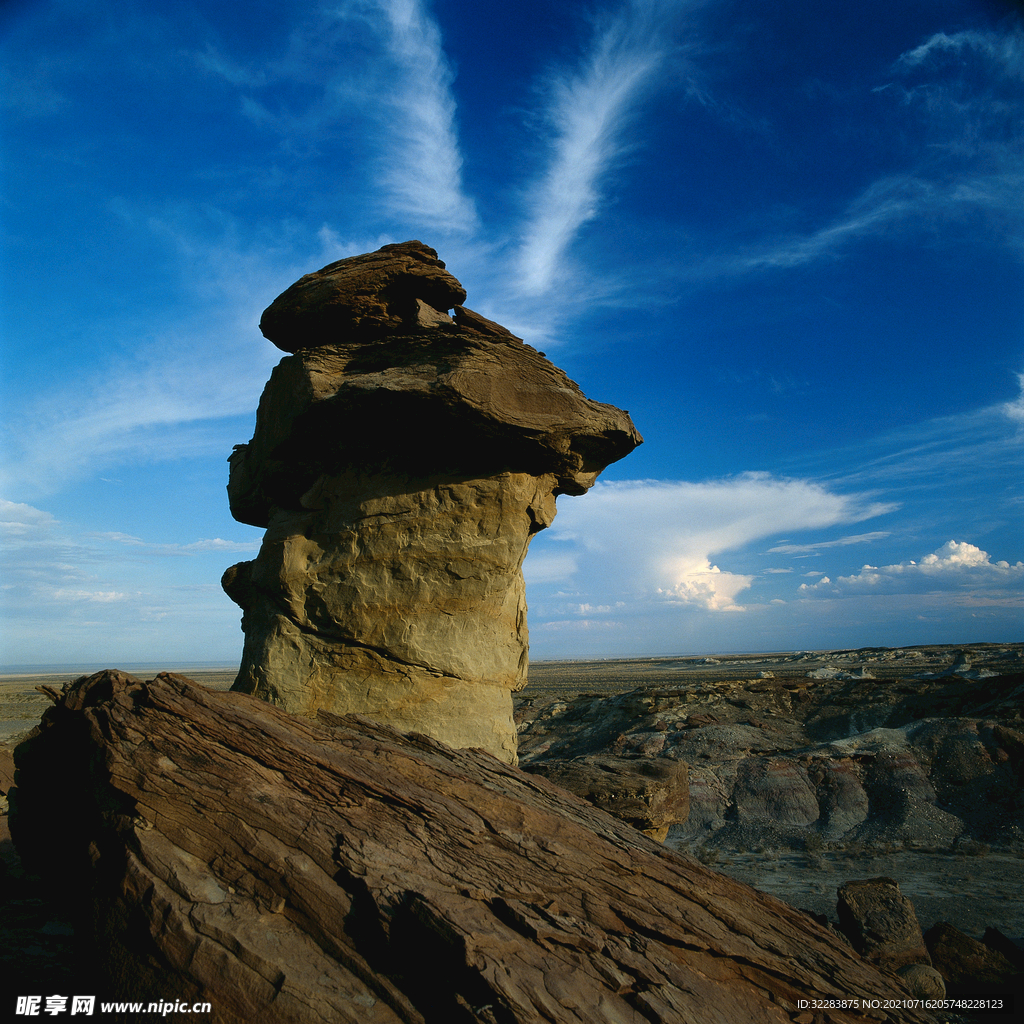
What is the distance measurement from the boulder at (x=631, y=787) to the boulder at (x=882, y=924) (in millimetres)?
2046

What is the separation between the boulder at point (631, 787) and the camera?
7422 millimetres

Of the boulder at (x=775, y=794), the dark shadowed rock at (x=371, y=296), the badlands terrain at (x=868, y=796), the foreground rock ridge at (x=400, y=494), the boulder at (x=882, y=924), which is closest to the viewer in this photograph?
the boulder at (x=882, y=924)

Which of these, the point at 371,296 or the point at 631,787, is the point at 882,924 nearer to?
the point at 631,787

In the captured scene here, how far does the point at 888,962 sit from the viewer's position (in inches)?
244

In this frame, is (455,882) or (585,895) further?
(585,895)

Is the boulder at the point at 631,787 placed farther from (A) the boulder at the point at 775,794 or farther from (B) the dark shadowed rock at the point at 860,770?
(A) the boulder at the point at 775,794

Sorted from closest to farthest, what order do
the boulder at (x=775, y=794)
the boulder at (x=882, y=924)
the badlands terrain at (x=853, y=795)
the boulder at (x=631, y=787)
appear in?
1. the boulder at (x=882, y=924)
2. the boulder at (x=631, y=787)
3. the badlands terrain at (x=853, y=795)
4. the boulder at (x=775, y=794)

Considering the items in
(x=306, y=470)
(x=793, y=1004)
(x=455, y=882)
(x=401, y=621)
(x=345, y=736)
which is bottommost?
(x=793, y=1004)

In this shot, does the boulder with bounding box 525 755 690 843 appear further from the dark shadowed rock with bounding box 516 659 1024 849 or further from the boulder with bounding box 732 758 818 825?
the boulder with bounding box 732 758 818 825

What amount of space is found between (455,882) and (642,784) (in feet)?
13.3

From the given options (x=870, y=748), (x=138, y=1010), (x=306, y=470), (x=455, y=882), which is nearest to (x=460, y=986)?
(x=455, y=882)

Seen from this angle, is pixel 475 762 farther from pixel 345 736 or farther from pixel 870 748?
pixel 870 748

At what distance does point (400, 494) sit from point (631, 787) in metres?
4.68

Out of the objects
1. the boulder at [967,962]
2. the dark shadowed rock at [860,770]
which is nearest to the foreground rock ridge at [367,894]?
the boulder at [967,962]
